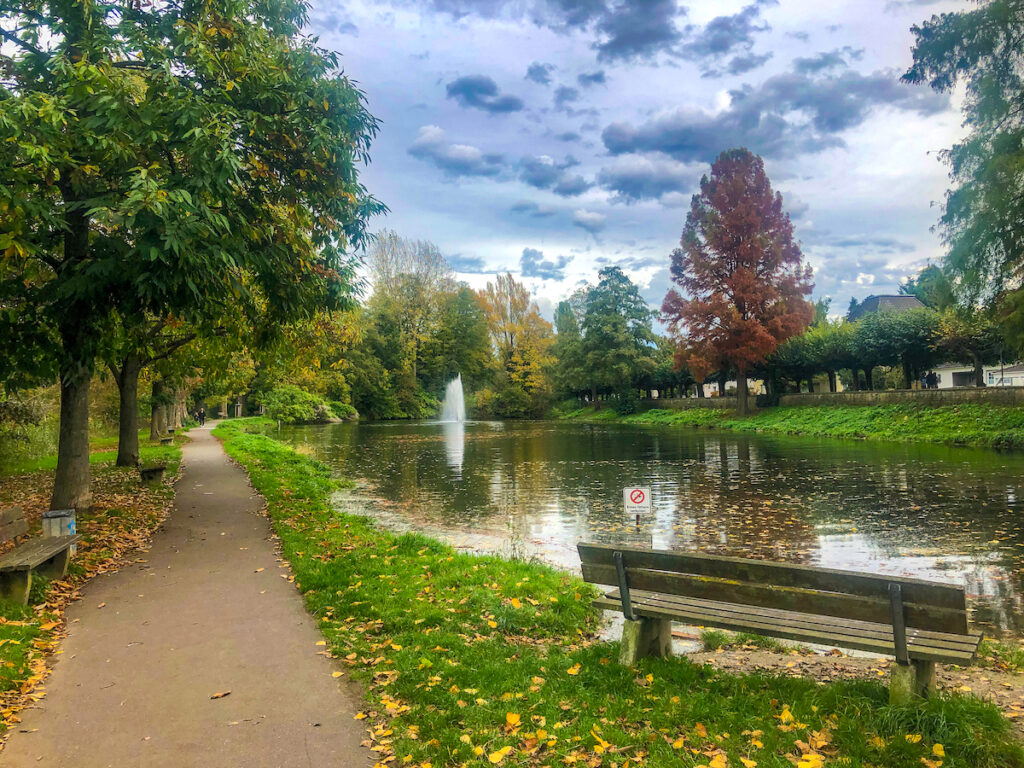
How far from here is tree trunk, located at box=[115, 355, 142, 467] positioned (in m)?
15.6

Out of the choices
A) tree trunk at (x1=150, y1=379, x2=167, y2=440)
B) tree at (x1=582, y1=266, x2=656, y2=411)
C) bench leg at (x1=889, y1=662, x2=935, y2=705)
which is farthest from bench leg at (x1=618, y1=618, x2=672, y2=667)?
tree at (x1=582, y1=266, x2=656, y2=411)

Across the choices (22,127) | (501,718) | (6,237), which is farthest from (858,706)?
(22,127)

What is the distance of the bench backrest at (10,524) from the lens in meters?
6.81

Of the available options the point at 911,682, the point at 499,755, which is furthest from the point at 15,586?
the point at 911,682

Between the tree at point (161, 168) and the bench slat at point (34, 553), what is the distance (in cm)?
261

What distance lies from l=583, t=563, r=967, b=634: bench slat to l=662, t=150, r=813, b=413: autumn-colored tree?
3575 cm

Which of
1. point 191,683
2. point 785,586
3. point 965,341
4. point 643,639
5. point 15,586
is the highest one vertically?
point 965,341

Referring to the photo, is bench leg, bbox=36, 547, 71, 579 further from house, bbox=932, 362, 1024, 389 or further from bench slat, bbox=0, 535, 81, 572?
house, bbox=932, 362, 1024, 389

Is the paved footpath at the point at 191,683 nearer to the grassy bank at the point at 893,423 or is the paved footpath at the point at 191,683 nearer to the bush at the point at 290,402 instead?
the grassy bank at the point at 893,423

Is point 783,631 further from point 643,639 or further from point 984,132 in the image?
point 984,132

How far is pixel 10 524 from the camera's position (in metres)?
6.99

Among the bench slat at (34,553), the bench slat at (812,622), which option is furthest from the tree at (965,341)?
the bench slat at (34,553)

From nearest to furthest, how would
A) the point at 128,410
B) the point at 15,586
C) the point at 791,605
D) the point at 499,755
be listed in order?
the point at 499,755 < the point at 791,605 < the point at 15,586 < the point at 128,410

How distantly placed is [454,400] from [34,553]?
226 feet
